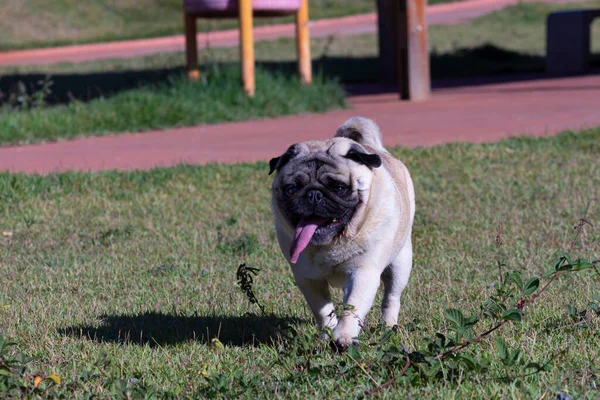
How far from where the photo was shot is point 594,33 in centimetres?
2877

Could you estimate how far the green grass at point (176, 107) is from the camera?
11.2 metres

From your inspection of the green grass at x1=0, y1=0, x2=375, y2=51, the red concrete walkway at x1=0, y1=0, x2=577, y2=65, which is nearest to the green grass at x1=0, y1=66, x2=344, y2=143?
the red concrete walkway at x1=0, y1=0, x2=577, y2=65

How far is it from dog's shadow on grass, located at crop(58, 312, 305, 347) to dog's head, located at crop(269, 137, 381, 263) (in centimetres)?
51

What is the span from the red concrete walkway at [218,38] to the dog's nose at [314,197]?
21.3 meters

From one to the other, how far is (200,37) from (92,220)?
22505 millimetres

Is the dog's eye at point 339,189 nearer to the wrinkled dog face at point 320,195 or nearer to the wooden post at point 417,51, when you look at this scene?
the wrinkled dog face at point 320,195

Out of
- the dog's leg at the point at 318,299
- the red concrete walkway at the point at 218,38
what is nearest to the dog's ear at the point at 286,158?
the dog's leg at the point at 318,299

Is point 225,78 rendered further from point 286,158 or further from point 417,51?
point 286,158

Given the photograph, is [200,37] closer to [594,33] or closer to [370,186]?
[594,33]

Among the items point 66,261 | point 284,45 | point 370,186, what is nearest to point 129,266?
point 66,261

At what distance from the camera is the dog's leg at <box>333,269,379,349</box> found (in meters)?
4.17

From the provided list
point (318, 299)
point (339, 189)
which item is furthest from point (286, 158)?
point (318, 299)

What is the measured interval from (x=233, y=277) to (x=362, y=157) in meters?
2.00

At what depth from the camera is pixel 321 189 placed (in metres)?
4.18
